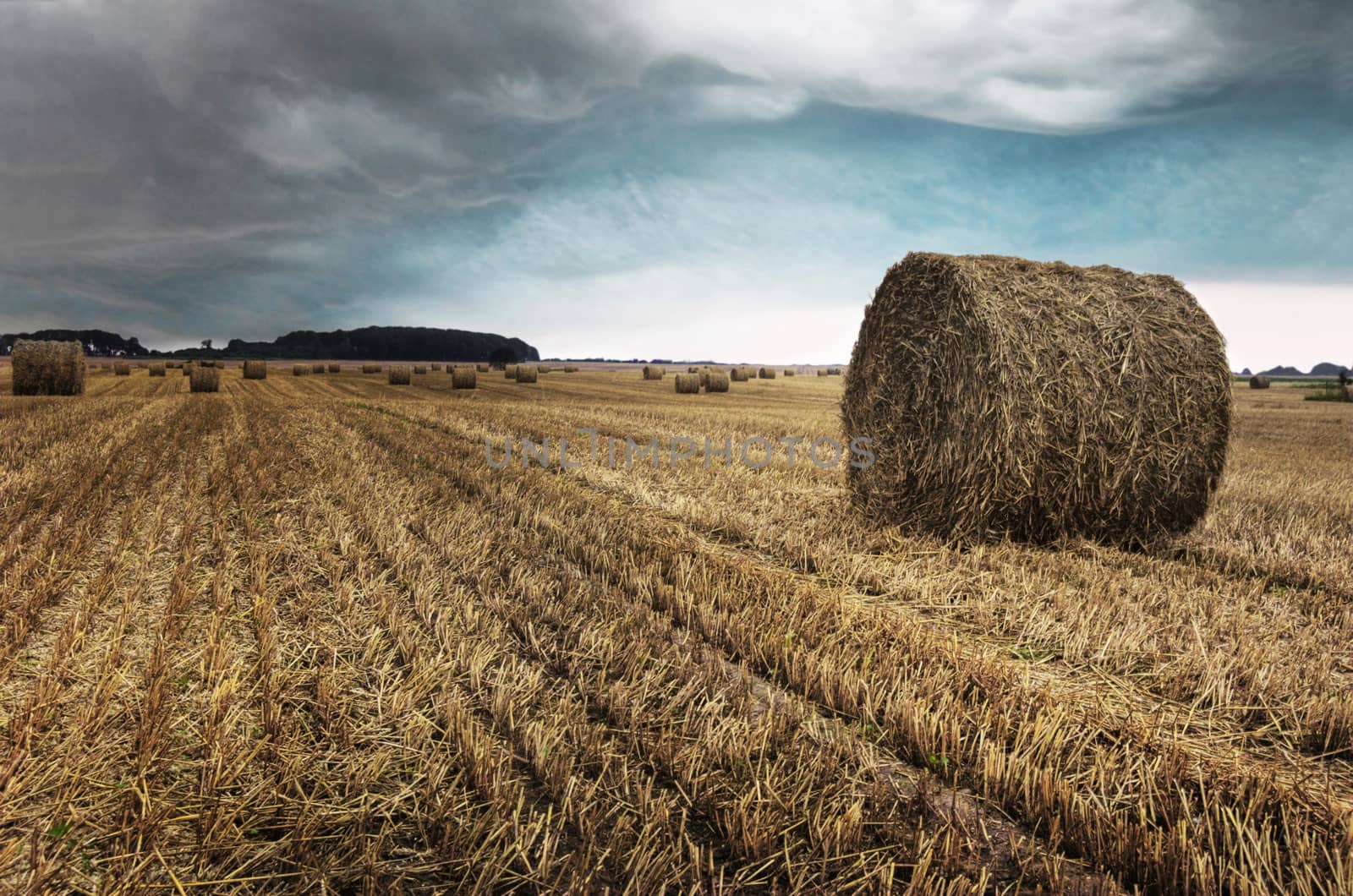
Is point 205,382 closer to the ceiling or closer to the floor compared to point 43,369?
closer to the floor

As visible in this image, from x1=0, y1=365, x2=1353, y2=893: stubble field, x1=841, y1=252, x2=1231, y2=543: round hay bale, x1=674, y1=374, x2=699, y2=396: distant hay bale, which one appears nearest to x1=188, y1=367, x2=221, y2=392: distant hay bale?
x1=674, y1=374, x2=699, y2=396: distant hay bale

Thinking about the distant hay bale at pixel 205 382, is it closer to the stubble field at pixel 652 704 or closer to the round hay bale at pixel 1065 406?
the stubble field at pixel 652 704

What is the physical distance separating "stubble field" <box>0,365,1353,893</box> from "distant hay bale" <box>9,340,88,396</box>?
1825cm

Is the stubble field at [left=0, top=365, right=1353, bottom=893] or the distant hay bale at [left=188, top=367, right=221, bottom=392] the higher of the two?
the distant hay bale at [left=188, top=367, right=221, bottom=392]

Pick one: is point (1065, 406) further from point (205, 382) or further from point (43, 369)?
point (205, 382)

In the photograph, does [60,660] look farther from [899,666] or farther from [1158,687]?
[1158,687]

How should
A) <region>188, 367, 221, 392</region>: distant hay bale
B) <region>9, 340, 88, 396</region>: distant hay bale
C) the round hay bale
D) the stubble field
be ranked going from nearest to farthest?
the stubble field → the round hay bale → <region>9, 340, 88, 396</region>: distant hay bale → <region>188, 367, 221, 392</region>: distant hay bale

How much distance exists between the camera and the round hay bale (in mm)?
5914

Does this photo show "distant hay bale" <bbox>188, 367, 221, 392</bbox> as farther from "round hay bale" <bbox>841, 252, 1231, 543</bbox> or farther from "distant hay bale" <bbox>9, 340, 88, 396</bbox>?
"round hay bale" <bbox>841, 252, 1231, 543</bbox>

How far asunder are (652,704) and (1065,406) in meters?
4.78

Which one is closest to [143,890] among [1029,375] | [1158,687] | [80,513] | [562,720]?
[562,720]

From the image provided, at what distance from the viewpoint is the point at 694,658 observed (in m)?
3.51

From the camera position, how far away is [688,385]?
28.0 meters

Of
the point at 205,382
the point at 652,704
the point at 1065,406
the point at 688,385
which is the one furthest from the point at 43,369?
the point at 1065,406
